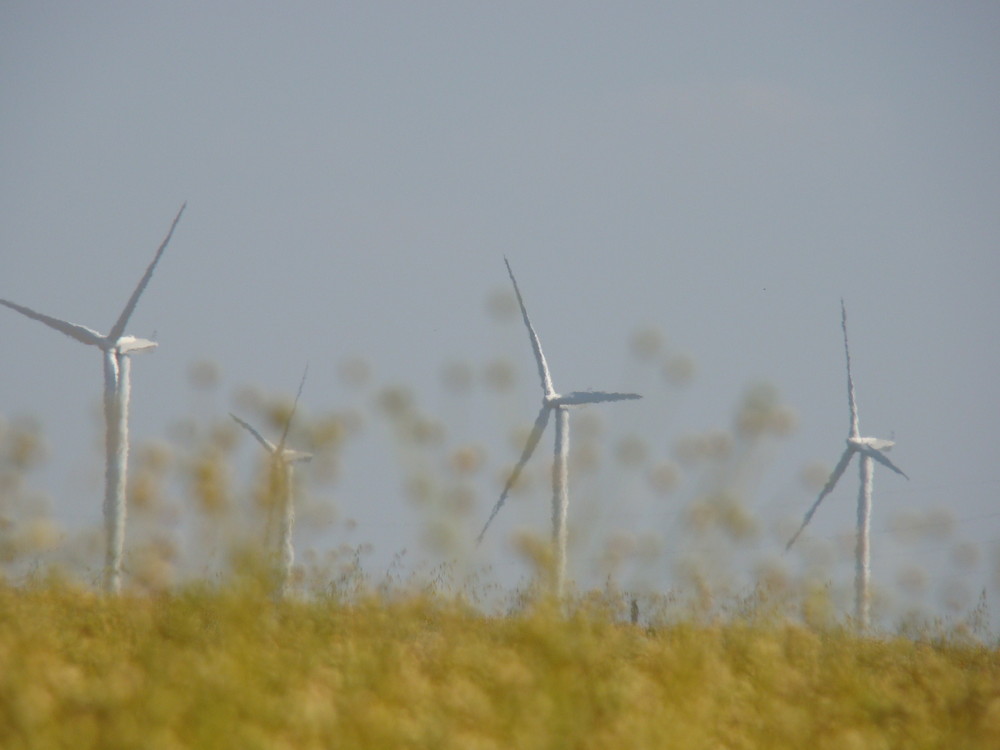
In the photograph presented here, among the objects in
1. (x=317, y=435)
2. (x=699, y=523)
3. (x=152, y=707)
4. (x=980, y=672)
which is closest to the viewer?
(x=152, y=707)

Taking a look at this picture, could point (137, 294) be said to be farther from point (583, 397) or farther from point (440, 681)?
point (440, 681)

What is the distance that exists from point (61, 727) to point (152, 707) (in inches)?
37.3

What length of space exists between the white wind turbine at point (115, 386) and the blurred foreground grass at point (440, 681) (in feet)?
69.5

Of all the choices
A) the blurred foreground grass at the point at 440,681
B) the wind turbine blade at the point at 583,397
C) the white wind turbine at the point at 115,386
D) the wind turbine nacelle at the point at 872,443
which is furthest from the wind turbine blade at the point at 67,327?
the wind turbine nacelle at the point at 872,443

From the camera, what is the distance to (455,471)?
11.8 metres

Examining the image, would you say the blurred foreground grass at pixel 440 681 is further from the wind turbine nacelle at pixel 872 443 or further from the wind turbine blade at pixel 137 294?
the wind turbine nacelle at pixel 872 443

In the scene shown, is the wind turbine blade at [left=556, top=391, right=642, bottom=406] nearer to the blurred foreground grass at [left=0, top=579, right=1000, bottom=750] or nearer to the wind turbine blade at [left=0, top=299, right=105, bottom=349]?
A: the wind turbine blade at [left=0, top=299, right=105, bottom=349]

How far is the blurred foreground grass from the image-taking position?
1024 centimetres

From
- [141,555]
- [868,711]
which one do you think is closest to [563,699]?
[868,711]

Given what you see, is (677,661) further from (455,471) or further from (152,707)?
(152,707)

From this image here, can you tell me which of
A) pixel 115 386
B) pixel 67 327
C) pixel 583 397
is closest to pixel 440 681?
pixel 583 397

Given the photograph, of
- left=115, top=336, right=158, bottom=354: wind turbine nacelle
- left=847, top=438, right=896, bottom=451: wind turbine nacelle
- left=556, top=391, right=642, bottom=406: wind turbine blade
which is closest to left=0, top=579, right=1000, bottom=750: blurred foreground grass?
left=556, top=391, right=642, bottom=406: wind turbine blade

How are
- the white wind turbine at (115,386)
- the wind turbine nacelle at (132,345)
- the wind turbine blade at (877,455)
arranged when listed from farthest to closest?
the wind turbine blade at (877,455)
the wind turbine nacelle at (132,345)
the white wind turbine at (115,386)

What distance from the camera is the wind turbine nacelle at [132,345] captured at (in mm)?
44428
